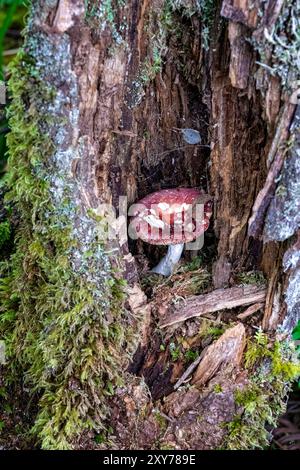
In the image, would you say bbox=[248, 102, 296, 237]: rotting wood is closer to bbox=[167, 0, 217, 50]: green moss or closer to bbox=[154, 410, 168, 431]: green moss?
bbox=[167, 0, 217, 50]: green moss

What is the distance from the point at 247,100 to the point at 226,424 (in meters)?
1.54

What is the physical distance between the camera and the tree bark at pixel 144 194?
6.80 feet

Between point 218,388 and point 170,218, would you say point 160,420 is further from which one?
point 170,218

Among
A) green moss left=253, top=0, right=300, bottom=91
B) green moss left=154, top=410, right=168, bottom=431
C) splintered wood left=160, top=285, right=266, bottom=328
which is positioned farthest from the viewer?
splintered wood left=160, top=285, right=266, bottom=328

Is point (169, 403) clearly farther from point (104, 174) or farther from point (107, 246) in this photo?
point (104, 174)

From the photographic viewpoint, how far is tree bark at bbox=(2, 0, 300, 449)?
2072 millimetres

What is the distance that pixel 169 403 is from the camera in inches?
98.7

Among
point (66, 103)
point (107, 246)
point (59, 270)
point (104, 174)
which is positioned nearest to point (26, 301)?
point (59, 270)

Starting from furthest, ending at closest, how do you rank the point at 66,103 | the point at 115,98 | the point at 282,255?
the point at 282,255 → the point at 115,98 → the point at 66,103

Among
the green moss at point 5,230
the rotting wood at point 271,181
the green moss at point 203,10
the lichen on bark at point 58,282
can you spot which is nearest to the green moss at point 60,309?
the lichen on bark at point 58,282

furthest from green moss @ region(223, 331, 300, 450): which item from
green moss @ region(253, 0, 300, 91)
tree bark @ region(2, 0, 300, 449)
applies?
green moss @ region(253, 0, 300, 91)

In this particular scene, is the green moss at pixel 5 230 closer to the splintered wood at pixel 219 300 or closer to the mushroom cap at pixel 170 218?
the mushroom cap at pixel 170 218

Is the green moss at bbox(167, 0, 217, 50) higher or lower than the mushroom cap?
higher

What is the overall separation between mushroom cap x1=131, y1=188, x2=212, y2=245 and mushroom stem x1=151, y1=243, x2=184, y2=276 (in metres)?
0.17
